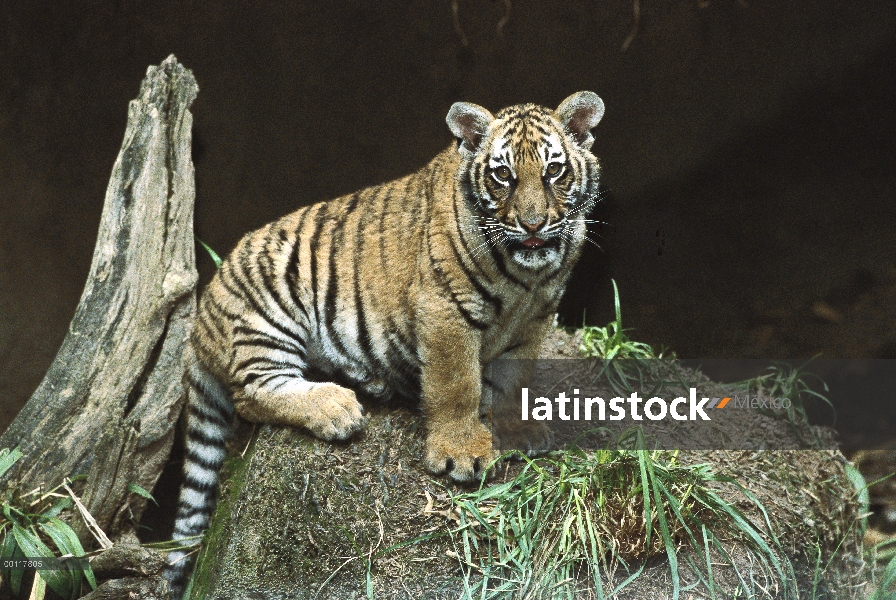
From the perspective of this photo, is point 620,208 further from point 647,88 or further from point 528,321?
point 528,321

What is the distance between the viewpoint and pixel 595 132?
430 cm

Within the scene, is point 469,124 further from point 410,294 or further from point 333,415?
point 333,415

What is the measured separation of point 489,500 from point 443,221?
3.77 feet

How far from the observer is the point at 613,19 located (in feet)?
13.7

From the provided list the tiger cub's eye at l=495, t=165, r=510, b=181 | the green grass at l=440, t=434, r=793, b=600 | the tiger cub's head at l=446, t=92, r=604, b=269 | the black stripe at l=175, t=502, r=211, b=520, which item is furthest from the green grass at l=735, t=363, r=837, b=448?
the black stripe at l=175, t=502, r=211, b=520

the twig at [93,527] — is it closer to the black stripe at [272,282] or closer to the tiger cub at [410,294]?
the tiger cub at [410,294]

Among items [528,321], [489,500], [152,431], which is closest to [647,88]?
[528,321]

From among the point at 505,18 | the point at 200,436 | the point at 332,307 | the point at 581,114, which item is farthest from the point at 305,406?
the point at 505,18

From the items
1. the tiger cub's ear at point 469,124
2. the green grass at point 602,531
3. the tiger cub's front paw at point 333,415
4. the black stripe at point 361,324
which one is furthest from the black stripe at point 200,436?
the tiger cub's ear at point 469,124

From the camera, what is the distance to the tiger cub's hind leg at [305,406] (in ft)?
10.6

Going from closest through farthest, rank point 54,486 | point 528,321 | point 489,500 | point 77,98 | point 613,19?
point 489,500 → point 528,321 → point 54,486 → point 613,19 → point 77,98

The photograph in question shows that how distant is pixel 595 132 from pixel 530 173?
1.53m

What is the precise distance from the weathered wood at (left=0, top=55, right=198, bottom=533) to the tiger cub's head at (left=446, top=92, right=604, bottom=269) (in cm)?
182

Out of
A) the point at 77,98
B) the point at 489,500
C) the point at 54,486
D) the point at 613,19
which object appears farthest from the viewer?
the point at 77,98
